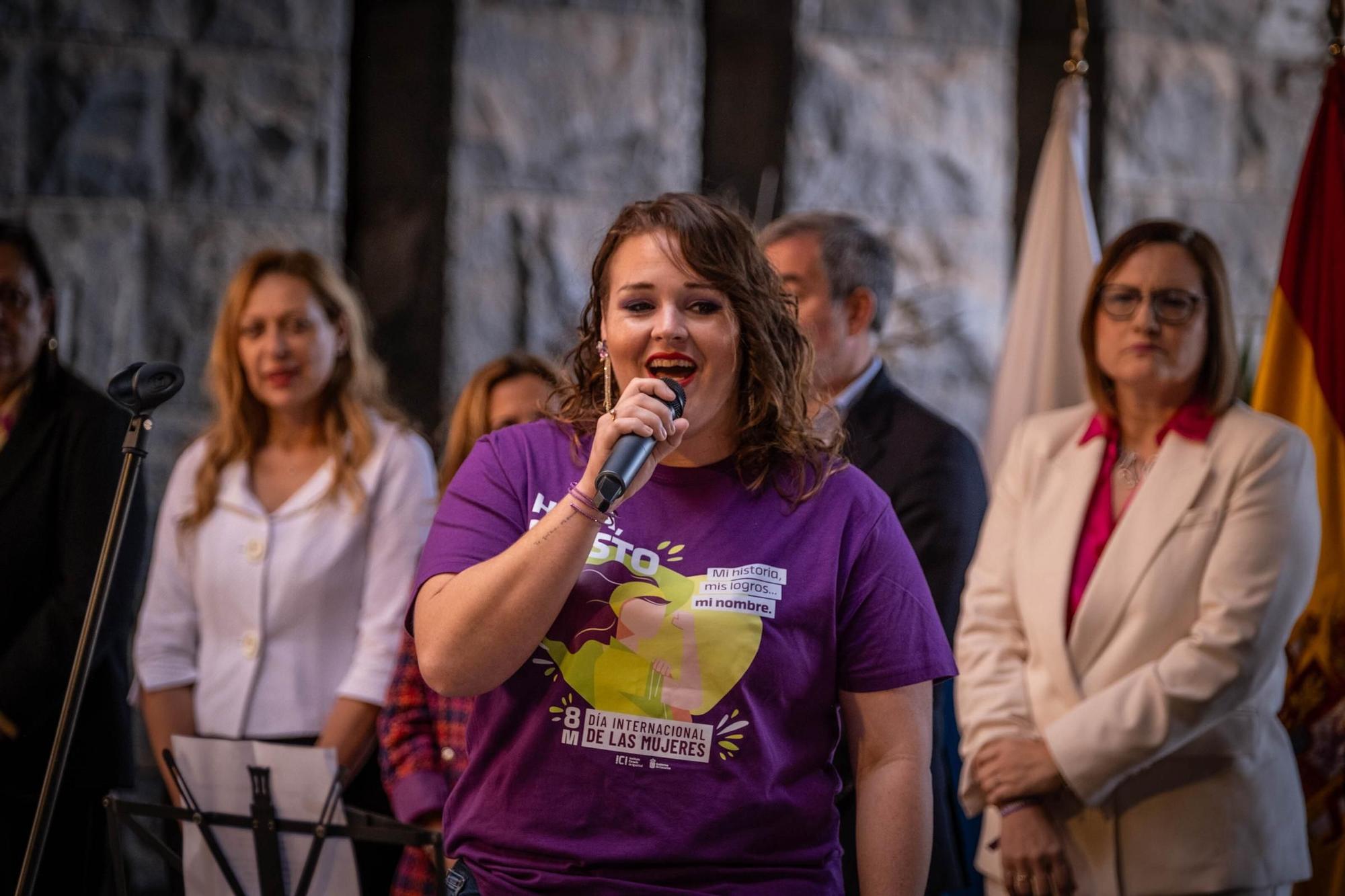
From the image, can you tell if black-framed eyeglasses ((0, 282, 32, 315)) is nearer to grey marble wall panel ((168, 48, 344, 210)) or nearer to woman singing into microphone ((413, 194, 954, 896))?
grey marble wall panel ((168, 48, 344, 210))

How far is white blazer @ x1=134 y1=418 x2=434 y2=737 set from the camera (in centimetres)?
277

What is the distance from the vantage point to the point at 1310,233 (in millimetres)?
3080

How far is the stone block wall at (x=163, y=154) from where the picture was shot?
3344mm

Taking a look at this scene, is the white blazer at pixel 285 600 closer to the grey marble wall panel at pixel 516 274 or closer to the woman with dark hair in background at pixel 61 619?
the woman with dark hair in background at pixel 61 619

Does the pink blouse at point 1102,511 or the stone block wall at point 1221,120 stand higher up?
the stone block wall at point 1221,120

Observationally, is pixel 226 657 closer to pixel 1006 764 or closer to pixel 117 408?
pixel 117 408

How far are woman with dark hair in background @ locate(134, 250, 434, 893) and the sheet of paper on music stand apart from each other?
Result: 0.56 metres

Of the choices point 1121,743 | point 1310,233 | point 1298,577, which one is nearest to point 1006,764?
point 1121,743

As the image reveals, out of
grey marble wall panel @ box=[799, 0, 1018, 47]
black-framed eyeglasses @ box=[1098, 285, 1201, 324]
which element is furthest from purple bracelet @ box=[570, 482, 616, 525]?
grey marble wall panel @ box=[799, 0, 1018, 47]

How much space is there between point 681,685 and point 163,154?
8.05ft

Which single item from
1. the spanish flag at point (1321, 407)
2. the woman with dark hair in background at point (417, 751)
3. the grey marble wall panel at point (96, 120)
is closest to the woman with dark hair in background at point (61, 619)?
the woman with dark hair in background at point (417, 751)

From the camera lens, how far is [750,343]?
1.75 meters

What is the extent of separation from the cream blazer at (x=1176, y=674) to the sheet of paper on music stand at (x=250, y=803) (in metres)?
1.23

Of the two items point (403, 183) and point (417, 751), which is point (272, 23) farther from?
point (417, 751)
